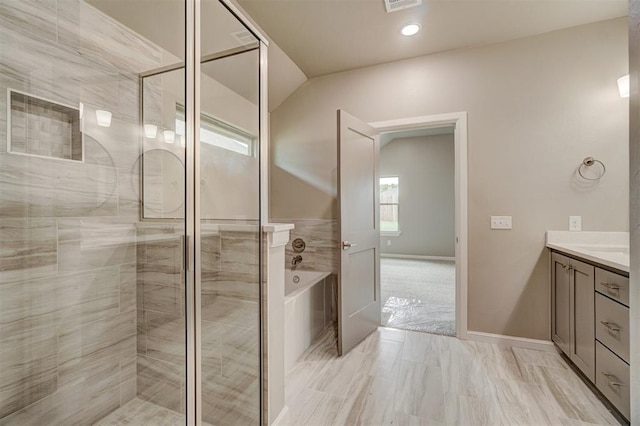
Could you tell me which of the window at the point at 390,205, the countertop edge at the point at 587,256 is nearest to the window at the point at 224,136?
the countertop edge at the point at 587,256

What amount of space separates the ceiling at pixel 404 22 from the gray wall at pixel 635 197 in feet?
5.76

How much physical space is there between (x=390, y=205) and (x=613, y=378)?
18.2ft

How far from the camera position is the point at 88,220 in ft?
5.12

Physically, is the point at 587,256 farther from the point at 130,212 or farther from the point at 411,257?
the point at 411,257

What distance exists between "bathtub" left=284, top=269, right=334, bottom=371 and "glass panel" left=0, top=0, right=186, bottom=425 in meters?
0.85

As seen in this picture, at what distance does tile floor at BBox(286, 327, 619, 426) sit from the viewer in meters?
1.64

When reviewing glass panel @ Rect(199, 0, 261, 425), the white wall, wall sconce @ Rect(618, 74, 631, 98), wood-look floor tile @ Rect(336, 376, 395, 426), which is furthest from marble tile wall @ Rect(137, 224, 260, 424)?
wall sconce @ Rect(618, 74, 631, 98)

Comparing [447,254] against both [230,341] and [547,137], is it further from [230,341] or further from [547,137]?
[230,341]

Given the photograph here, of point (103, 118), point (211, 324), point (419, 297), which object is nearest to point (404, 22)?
point (103, 118)

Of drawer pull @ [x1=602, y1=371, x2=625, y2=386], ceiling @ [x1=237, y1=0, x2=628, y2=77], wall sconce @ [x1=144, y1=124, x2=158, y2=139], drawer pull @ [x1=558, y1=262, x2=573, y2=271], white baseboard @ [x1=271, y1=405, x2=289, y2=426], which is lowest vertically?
white baseboard @ [x1=271, y1=405, x2=289, y2=426]

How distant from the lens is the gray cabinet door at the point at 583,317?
1.83 m

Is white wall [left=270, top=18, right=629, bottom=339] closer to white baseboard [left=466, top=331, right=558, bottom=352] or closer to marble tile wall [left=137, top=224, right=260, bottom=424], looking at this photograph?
white baseboard [left=466, top=331, right=558, bottom=352]

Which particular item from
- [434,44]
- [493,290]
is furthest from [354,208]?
[434,44]

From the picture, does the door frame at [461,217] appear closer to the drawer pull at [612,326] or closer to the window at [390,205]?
the drawer pull at [612,326]
